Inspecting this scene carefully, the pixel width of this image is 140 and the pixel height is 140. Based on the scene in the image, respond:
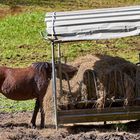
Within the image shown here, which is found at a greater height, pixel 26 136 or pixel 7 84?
pixel 7 84

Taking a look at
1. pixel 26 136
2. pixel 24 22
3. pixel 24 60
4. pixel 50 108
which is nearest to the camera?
pixel 26 136

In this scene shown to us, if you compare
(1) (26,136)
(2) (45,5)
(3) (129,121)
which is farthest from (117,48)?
(1) (26,136)

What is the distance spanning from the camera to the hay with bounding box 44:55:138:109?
12.8m

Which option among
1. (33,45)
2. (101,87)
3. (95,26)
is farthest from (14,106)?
(33,45)

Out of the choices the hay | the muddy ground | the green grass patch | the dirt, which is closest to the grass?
the dirt

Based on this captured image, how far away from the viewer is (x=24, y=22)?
2908cm

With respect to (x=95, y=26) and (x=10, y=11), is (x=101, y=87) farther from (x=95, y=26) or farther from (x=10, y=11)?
(x=10, y=11)

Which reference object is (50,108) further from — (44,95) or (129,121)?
(129,121)

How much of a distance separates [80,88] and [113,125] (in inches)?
49.0

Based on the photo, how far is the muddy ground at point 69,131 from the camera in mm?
12141

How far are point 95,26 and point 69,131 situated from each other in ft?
7.74

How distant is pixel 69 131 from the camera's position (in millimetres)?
12922

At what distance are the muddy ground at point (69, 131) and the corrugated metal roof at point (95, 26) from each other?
1.98 meters

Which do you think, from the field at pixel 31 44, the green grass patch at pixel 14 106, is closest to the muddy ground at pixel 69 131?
the green grass patch at pixel 14 106
